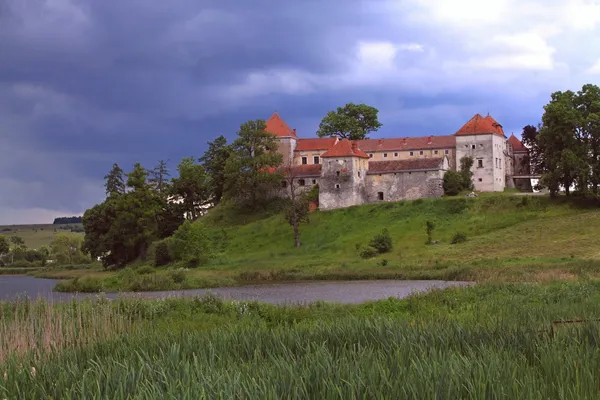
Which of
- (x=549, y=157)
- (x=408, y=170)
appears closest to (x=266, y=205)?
(x=408, y=170)

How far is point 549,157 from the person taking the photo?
71.1 metres

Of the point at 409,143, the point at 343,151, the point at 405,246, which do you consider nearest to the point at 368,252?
the point at 405,246

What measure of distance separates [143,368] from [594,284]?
2201 centimetres

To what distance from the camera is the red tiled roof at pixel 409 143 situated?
89188mm

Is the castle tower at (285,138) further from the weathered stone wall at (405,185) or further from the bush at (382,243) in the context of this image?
the bush at (382,243)

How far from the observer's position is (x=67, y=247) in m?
109

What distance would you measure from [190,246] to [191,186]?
935 inches

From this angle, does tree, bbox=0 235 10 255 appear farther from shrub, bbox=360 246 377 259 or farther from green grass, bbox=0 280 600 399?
green grass, bbox=0 280 600 399

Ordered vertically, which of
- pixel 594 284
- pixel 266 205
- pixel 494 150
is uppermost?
pixel 494 150

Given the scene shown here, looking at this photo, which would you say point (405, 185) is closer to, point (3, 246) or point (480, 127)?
point (480, 127)

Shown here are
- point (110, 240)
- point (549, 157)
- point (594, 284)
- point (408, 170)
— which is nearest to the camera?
point (594, 284)

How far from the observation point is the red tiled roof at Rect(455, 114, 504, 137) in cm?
8506

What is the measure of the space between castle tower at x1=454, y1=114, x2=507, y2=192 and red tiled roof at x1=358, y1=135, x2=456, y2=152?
2602mm

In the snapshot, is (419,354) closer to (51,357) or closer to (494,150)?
(51,357)
